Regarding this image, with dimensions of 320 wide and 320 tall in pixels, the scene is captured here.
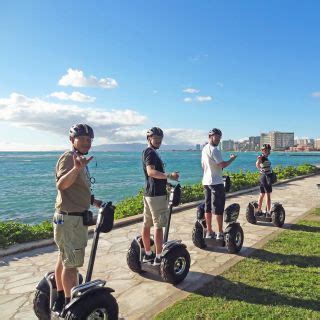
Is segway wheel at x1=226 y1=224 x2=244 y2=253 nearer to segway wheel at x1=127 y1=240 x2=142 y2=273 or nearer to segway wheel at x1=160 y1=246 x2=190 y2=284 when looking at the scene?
segway wheel at x1=160 y1=246 x2=190 y2=284

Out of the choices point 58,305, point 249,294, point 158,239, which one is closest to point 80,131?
point 58,305

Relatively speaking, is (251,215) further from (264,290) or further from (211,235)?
(264,290)

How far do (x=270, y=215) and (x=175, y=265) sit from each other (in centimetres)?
476

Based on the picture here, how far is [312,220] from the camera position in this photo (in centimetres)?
1000

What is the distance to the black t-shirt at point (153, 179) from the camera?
543 cm

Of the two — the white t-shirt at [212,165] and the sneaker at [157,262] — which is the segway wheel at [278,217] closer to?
the white t-shirt at [212,165]

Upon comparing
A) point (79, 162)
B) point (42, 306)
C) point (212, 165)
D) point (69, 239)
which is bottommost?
point (42, 306)

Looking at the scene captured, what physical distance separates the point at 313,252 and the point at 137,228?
433cm

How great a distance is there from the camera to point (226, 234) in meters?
7.09

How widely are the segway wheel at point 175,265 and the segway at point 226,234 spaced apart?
1.61 m

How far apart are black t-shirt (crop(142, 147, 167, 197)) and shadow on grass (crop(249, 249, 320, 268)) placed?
256cm

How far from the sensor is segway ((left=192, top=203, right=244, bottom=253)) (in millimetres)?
7047

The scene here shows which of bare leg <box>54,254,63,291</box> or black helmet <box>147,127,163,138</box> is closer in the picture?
bare leg <box>54,254,63,291</box>

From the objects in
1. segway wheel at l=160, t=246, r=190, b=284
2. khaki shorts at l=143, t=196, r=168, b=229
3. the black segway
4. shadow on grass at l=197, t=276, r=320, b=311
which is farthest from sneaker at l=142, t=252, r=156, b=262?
the black segway
